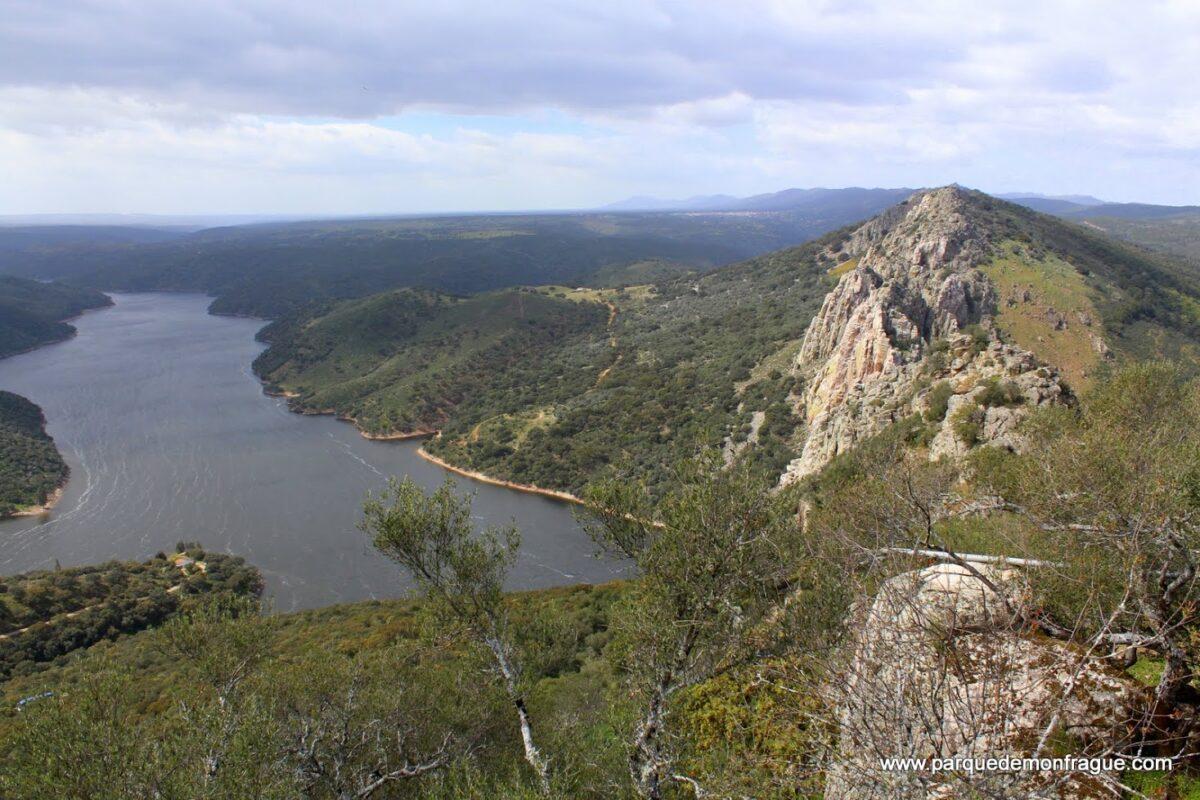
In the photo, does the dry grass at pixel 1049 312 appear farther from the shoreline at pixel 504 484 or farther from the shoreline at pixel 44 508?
the shoreline at pixel 44 508

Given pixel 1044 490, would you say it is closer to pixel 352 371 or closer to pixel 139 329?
pixel 352 371

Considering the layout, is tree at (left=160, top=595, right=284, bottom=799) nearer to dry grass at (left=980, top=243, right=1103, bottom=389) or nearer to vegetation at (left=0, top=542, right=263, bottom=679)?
vegetation at (left=0, top=542, right=263, bottom=679)

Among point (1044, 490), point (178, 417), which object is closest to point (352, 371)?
point (178, 417)

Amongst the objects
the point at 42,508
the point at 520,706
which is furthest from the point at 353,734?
the point at 42,508

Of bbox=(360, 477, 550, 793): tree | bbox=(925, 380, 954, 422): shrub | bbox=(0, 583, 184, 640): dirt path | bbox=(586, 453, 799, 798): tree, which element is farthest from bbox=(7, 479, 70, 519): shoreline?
bbox=(925, 380, 954, 422): shrub

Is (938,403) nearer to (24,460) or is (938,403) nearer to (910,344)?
(910,344)

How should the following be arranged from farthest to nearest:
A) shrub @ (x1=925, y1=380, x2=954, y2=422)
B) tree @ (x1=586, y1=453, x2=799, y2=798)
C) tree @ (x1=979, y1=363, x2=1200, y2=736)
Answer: shrub @ (x1=925, y1=380, x2=954, y2=422), tree @ (x1=586, y1=453, x2=799, y2=798), tree @ (x1=979, y1=363, x2=1200, y2=736)
